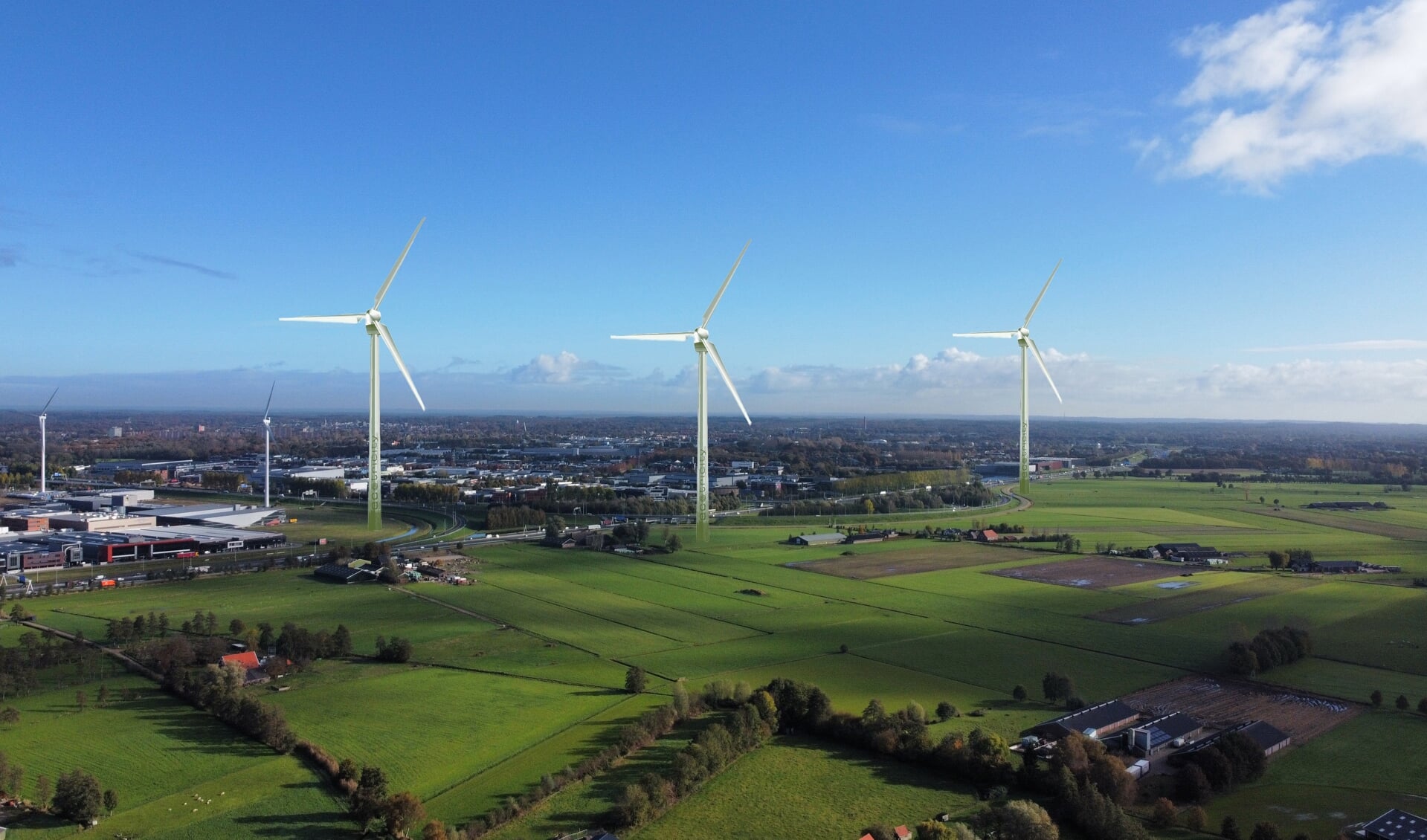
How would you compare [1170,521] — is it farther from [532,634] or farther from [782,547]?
[532,634]

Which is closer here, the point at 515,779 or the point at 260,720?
the point at 515,779

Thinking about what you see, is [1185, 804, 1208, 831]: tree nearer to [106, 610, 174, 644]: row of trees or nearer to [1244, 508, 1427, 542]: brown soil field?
[106, 610, 174, 644]: row of trees

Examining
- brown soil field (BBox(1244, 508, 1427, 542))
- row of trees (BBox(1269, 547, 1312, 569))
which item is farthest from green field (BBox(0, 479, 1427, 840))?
brown soil field (BBox(1244, 508, 1427, 542))

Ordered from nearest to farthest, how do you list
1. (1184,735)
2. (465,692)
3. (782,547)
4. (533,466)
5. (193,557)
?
(1184,735), (465,692), (193,557), (782,547), (533,466)

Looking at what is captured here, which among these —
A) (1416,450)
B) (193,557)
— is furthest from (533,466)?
(1416,450)

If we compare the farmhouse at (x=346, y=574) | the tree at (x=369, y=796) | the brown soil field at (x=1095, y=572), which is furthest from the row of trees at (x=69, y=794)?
the brown soil field at (x=1095, y=572)

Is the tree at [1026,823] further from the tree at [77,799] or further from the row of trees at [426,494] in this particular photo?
the row of trees at [426,494]

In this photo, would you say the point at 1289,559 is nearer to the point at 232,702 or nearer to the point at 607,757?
the point at 607,757
